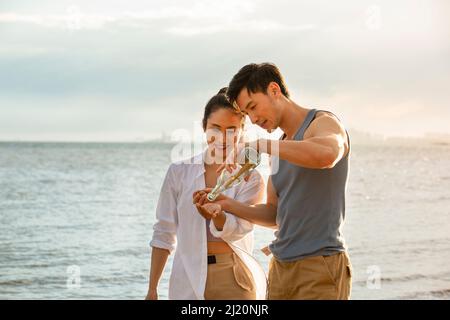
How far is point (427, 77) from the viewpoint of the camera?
103 ft

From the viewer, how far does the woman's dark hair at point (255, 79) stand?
3168 millimetres

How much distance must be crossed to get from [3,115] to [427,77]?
1918cm

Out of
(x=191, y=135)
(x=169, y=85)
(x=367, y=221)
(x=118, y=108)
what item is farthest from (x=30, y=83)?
(x=191, y=135)

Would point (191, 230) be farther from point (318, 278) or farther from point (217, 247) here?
point (318, 278)

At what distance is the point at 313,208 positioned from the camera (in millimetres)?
3059

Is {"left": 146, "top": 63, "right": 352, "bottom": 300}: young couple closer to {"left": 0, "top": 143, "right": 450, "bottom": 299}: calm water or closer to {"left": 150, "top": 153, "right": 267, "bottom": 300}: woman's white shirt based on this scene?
{"left": 150, "top": 153, "right": 267, "bottom": 300}: woman's white shirt

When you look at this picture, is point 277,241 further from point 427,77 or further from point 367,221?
point 427,77

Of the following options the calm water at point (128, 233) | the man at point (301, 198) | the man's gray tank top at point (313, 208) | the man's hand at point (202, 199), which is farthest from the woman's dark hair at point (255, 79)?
the calm water at point (128, 233)

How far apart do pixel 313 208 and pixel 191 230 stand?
68 cm

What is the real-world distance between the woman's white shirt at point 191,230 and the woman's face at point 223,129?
0.16 m

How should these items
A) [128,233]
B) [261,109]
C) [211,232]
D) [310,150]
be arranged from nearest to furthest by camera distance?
[310,150] < [261,109] < [211,232] < [128,233]

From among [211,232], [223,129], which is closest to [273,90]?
[223,129]

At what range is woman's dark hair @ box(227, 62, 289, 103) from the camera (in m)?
3.17

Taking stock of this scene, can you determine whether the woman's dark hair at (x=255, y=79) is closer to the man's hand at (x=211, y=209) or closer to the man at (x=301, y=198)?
the man at (x=301, y=198)
